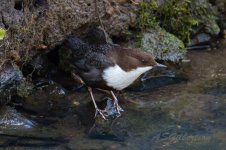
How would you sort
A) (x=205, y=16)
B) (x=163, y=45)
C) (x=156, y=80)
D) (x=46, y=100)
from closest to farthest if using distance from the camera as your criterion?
(x=46, y=100)
(x=156, y=80)
(x=163, y=45)
(x=205, y=16)

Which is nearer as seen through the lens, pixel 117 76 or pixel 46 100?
pixel 117 76

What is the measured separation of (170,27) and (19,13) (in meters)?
2.41

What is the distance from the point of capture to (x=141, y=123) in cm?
519

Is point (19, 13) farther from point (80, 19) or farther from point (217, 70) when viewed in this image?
point (217, 70)

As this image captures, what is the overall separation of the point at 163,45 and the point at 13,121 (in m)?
2.36

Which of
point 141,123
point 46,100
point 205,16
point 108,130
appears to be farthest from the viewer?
point 205,16

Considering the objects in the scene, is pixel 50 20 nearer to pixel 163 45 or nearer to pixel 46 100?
pixel 46 100

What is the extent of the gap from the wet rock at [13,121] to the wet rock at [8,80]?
0.53 ft

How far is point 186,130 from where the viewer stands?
16.5 ft

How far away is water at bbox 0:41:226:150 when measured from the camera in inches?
187

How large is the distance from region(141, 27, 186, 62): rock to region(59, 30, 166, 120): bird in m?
1.12

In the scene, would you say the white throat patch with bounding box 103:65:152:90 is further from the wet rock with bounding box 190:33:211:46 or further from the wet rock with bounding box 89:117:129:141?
the wet rock with bounding box 190:33:211:46

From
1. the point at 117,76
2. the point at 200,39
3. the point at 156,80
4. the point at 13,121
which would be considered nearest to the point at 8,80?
the point at 13,121

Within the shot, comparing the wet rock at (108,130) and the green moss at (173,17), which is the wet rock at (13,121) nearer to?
the wet rock at (108,130)
